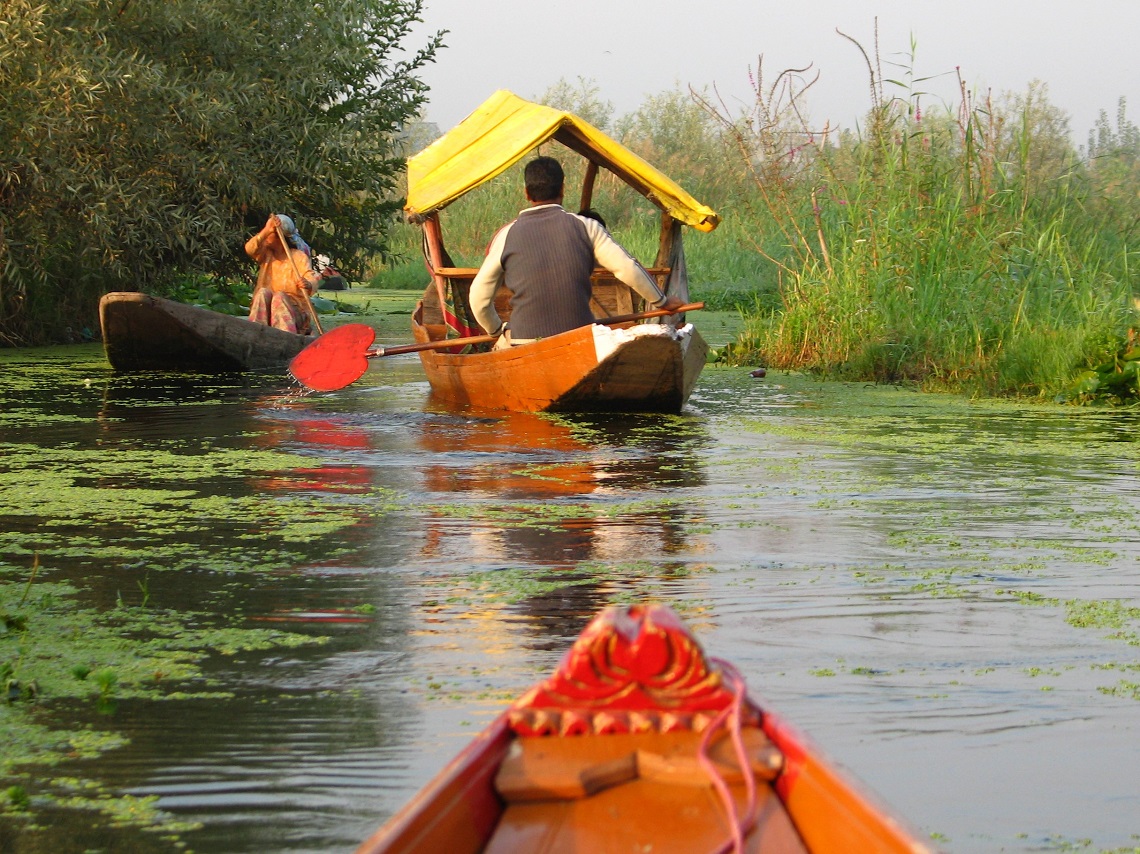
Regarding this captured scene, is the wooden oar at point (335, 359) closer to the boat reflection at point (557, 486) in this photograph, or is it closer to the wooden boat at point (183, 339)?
the boat reflection at point (557, 486)

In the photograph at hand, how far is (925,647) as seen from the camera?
3527mm

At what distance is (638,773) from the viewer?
2.21 metres

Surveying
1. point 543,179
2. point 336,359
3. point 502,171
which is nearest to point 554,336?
point 543,179

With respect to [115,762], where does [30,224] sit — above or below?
above

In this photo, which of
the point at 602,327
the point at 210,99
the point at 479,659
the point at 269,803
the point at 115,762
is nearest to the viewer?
the point at 269,803

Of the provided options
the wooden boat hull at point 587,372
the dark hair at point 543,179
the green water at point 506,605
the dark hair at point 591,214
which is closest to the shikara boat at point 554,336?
the wooden boat hull at point 587,372

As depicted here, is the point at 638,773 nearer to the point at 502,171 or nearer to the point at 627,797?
the point at 627,797

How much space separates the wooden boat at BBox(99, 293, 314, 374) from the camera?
35.2ft

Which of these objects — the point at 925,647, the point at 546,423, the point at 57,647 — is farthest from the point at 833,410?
the point at 57,647

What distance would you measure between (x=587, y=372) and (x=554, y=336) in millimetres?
258

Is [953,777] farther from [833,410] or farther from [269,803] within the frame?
[833,410]

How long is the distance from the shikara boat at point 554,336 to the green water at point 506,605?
0.40m

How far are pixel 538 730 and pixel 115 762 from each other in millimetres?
995

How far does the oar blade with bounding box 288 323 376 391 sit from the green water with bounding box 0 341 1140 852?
1.94 metres
